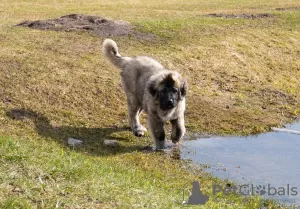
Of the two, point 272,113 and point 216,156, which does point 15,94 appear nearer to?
point 216,156

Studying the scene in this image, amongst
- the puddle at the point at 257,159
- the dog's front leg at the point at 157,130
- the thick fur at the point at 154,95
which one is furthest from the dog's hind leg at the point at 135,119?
the puddle at the point at 257,159

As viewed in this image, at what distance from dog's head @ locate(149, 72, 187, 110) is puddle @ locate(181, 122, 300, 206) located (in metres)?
1.13

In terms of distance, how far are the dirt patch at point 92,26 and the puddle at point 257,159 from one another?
7.13m

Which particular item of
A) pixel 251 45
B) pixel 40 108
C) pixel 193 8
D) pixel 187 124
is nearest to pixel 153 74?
pixel 187 124

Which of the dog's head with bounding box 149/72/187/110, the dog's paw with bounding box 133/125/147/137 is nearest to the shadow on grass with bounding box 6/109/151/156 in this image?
the dog's paw with bounding box 133/125/147/137

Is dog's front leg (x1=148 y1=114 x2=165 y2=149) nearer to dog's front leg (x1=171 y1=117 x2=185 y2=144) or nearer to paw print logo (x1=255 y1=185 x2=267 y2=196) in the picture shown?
dog's front leg (x1=171 y1=117 x2=185 y2=144)

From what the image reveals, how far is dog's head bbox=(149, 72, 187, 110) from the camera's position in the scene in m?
11.1

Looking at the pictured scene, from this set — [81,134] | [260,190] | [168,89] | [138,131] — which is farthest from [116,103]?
[260,190]

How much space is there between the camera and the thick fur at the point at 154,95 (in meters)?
Answer: 11.2

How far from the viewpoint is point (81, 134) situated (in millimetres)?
11898

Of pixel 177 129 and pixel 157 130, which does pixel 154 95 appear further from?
pixel 177 129

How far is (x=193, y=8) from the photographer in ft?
103

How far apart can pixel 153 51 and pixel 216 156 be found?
21.2 feet

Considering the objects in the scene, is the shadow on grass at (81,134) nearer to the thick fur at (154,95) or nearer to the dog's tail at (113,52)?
the thick fur at (154,95)
